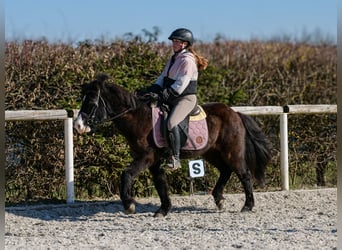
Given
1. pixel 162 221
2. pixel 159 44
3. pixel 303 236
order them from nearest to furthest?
pixel 303 236, pixel 162 221, pixel 159 44

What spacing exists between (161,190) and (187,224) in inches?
35.1

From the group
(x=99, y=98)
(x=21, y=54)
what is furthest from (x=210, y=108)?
(x=21, y=54)

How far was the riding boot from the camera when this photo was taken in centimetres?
892

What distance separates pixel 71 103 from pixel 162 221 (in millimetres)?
2334

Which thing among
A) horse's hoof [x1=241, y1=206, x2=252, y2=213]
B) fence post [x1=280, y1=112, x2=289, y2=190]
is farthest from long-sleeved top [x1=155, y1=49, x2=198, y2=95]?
fence post [x1=280, y1=112, x2=289, y2=190]

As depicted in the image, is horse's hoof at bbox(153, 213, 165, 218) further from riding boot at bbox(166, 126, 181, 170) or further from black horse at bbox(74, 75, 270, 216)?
riding boot at bbox(166, 126, 181, 170)

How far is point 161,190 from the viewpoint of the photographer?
9.30 meters

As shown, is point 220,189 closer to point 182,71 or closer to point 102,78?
point 182,71

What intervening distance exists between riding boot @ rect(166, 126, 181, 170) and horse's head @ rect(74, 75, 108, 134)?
0.78 metres

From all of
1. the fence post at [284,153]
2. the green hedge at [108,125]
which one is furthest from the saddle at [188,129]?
the fence post at [284,153]

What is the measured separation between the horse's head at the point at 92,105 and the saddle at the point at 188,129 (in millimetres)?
619

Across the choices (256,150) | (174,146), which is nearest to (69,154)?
(174,146)

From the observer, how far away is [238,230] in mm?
7969

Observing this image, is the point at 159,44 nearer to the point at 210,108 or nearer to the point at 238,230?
the point at 210,108
